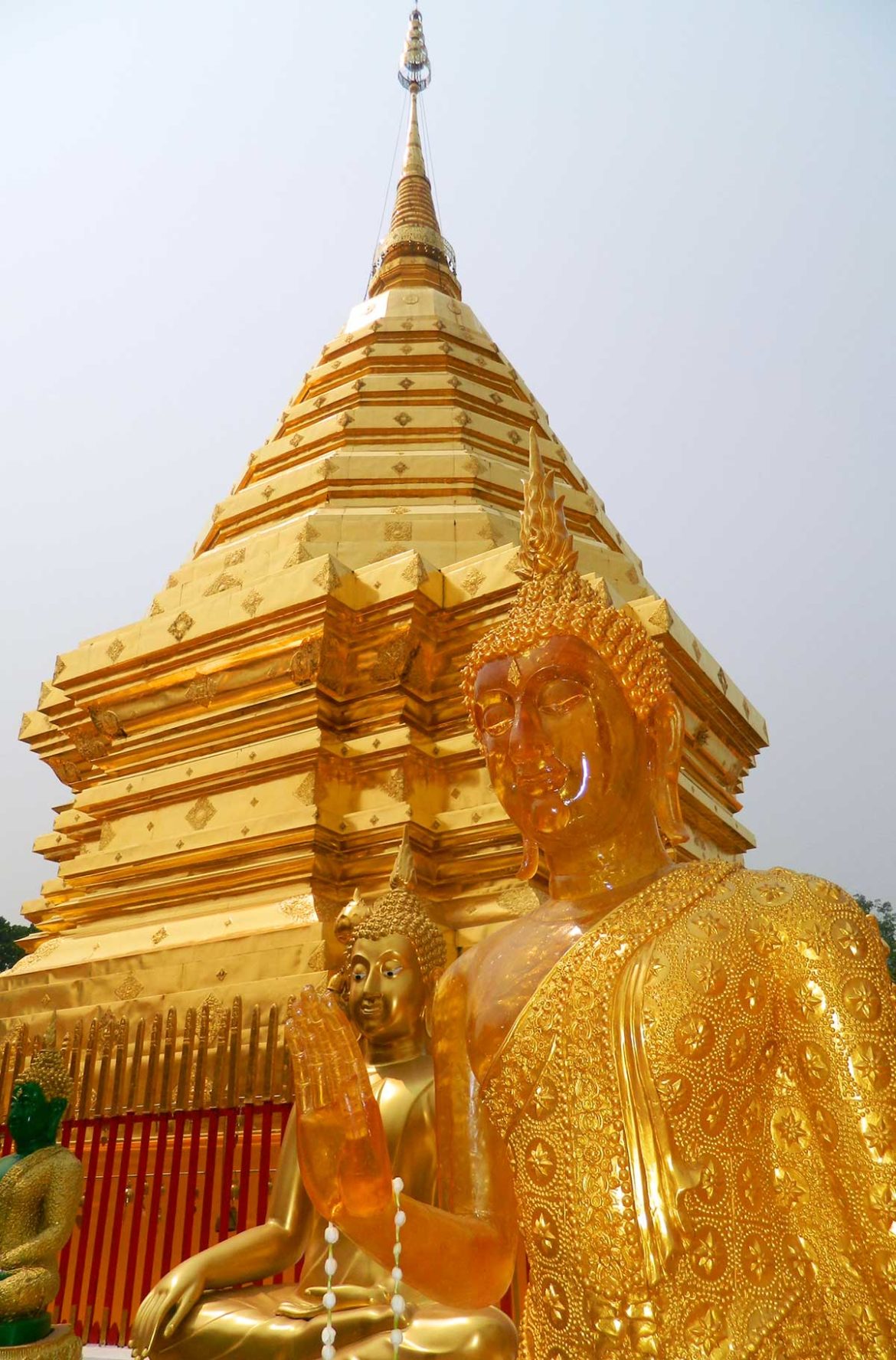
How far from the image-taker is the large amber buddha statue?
180 centimetres

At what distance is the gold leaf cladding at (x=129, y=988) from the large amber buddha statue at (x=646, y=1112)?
386 centimetres

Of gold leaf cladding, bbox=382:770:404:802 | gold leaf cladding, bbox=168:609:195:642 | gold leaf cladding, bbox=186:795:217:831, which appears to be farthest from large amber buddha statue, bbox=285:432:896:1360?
gold leaf cladding, bbox=168:609:195:642

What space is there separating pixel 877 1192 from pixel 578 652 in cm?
125

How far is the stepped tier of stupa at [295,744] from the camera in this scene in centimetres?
571

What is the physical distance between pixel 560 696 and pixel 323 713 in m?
4.20

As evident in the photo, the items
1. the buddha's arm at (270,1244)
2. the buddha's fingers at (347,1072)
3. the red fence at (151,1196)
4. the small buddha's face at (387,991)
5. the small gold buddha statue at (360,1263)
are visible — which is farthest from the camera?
the red fence at (151,1196)

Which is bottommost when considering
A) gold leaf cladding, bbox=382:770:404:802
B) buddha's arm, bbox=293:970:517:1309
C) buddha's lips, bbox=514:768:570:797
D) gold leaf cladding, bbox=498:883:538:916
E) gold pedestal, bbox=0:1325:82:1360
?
gold pedestal, bbox=0:1325:82:1360

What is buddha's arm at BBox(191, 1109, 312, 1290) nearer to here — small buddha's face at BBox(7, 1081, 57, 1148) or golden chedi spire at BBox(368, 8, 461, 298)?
small buddha's face at BBox(7, 1081, 57, 1148)

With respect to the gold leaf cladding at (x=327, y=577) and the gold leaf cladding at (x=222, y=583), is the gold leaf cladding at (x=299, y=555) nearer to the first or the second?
the gold leaf cladding at (x=222, y=583)

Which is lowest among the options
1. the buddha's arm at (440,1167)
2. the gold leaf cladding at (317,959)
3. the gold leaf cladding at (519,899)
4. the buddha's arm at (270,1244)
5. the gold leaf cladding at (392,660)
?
the buddha's arm at (270,1244)

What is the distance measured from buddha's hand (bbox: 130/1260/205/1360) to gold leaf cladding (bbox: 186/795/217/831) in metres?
3.84

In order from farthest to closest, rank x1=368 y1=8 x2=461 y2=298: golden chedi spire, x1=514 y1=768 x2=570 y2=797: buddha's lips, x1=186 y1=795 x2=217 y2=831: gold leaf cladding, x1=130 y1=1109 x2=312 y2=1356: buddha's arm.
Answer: x1=368 y1=8 x2=461 y2=298: golden chedi spire < x1=186 y1=795 x2=217 y2=831: gold leaf cladding < x1=130 y1=1109 x2=312 y2=1356: buddha's arm < x1=514 y1=768 x2=570 y2=797: buddha's lips

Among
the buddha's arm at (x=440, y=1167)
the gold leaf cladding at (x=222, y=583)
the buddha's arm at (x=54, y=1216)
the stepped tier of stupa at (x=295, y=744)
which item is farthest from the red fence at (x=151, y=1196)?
the gold leaf cladding at (x=222, y=583)

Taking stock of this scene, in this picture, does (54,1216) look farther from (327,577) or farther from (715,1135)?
(327,577)
